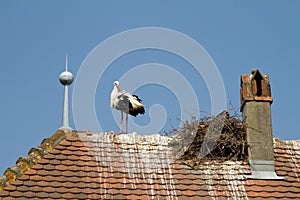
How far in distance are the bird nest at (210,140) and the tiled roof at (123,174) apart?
0.56 ft

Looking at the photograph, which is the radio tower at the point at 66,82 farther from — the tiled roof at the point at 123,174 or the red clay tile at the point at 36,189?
the red clay tile at the point at 36,189

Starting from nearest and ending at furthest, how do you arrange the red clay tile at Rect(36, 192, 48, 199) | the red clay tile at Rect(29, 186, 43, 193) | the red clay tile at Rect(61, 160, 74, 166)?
the red clay tile at Rect(36, 192, 48, 199)
the red clay tile at Rect(29, 186, 43, 193)
the red clay tile at Rect(61, 160, 74, 166)

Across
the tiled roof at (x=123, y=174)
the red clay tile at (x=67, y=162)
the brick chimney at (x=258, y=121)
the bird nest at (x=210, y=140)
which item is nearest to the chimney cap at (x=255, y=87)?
the brick chimney at (x=258, y=121)

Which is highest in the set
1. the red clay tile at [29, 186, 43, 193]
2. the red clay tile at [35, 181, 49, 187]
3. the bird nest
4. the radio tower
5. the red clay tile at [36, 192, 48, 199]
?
the radio tower

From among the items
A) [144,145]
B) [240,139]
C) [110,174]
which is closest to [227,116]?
[240,139]

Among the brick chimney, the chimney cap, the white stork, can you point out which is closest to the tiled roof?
the brick chimney

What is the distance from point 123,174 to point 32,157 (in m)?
1.50

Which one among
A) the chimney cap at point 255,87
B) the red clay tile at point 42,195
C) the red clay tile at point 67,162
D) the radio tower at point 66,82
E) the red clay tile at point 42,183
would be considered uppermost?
the radio tower at point 66,82

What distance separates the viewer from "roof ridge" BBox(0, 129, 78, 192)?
14445mm

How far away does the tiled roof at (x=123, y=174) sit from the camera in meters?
14.5

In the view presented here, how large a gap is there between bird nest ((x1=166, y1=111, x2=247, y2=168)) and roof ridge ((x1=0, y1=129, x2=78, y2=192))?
1.86 meters

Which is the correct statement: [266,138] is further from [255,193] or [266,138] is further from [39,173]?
[39,173]

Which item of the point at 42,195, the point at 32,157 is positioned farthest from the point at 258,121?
the point at 42,195

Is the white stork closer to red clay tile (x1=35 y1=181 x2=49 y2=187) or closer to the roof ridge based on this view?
the roof ridge
